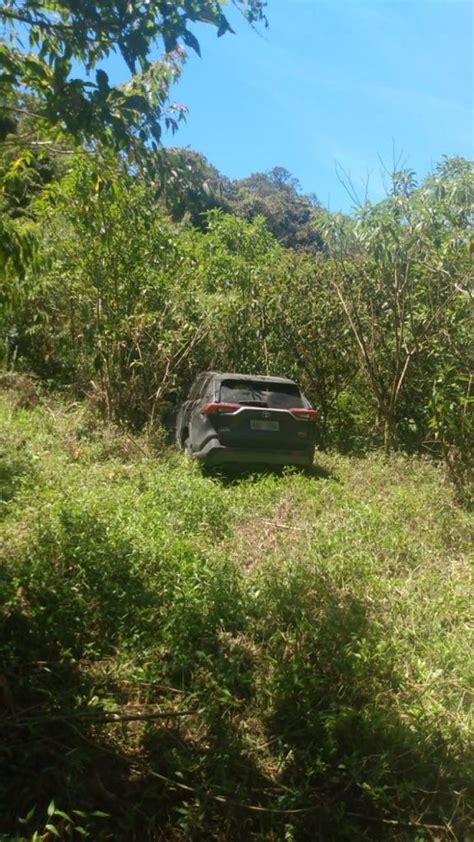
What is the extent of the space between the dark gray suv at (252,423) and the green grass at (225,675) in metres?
1.86

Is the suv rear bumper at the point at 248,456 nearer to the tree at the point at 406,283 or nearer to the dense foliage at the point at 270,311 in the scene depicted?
the dense foliage at the point at 270,311

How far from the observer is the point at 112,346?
396 inches

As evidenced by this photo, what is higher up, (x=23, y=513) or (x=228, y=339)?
(x=228, y=339)

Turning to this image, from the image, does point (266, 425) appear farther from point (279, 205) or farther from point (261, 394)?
point (279, 205)

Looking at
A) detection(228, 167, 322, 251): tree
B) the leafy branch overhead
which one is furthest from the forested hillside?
detection(228, 167, 322, 251): tree

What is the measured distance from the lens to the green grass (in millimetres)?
2945

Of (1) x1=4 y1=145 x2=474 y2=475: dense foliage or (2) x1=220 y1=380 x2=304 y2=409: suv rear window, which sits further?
(2) x1=220 y1=380 x2=304 y2=409: suv rear window

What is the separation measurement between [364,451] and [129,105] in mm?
7765

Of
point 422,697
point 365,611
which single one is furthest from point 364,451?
point 422,697

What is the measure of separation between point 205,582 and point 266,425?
3.73 m

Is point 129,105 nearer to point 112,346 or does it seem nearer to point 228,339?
point 112,346

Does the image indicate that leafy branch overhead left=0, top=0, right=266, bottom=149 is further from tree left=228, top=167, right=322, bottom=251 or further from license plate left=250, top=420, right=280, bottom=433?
tree left=228, top=167, right=322, bottom=251

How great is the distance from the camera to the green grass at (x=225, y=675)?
295 cm

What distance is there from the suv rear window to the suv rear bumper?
2.01 feet
